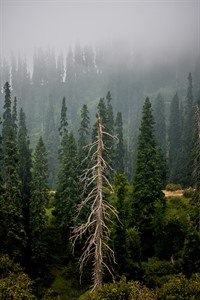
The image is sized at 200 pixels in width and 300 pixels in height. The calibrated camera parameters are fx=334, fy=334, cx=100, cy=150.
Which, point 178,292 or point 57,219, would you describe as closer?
point 178,292

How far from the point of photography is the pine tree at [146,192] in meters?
39.6

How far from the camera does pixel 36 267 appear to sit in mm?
38094

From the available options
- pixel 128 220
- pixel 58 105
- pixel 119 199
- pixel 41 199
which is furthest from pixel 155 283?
pixel 58 105

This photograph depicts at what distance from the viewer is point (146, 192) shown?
41.2 m

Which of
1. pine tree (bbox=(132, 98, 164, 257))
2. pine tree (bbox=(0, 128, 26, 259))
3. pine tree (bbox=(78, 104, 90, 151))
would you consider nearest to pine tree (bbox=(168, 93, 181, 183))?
pine tree (bbox=(78, 104, 90, 151))

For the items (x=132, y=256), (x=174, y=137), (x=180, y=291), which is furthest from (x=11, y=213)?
(x=174, y=137)

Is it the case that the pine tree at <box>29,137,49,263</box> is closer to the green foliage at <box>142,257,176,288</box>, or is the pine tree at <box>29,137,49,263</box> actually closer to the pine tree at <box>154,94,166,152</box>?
the green foliage at <box>142,257,176,288</box>

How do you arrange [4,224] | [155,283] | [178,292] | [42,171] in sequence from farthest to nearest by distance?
[42,171], [4,224], [155,283], [178,292]

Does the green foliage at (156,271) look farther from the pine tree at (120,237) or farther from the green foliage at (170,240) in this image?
the pine tree at (120,237)

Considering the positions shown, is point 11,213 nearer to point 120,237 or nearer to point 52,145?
point 120,237

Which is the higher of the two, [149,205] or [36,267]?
[149,205]

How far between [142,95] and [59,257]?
154471mm

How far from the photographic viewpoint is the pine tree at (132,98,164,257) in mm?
39594

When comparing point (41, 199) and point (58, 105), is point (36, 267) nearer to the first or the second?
point (41, 199)
